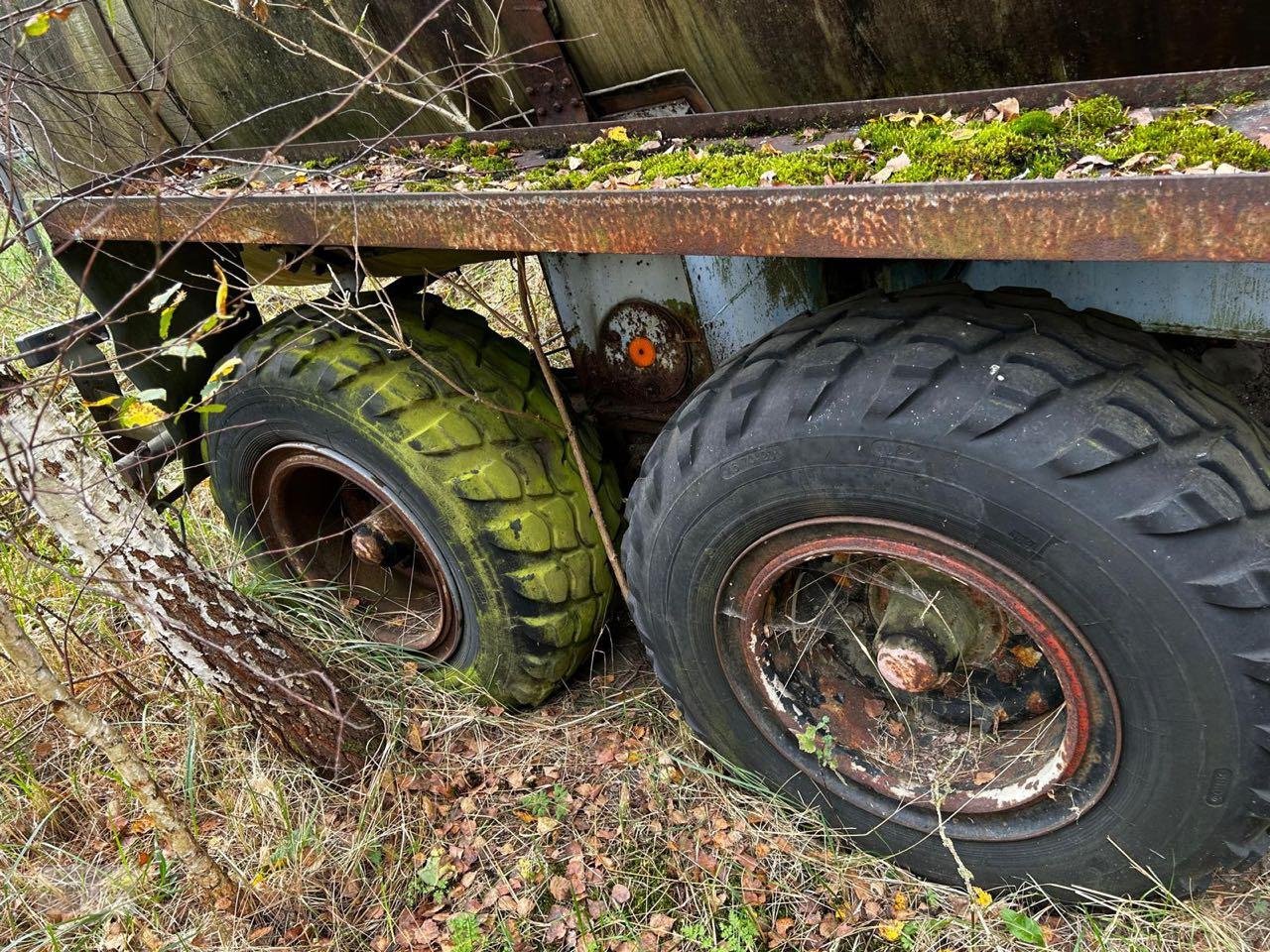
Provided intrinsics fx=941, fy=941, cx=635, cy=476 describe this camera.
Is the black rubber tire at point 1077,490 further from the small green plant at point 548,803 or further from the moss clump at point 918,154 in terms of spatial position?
the small green plant at point 548,803

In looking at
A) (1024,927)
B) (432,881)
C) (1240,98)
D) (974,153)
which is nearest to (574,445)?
(432,881)

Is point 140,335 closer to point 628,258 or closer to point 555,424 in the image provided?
point 555,424

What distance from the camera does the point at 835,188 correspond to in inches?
53.6

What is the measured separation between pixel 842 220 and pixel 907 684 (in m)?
1.09

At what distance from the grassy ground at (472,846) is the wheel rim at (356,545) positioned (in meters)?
0.13

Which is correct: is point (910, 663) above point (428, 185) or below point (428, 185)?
below

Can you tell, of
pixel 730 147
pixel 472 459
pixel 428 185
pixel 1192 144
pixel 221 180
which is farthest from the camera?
pixel 472 459

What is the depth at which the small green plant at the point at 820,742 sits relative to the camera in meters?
2.15

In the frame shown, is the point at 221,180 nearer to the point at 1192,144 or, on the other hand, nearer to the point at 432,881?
the point at 432,881

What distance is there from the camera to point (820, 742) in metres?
2.18

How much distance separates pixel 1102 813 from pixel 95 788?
9.01ft

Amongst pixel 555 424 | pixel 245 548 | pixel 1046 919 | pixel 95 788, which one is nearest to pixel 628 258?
Answer: pixel 555 424

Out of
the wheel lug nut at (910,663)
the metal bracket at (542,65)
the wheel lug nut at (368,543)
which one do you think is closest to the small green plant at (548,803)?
the wheel lug nut at (368,543)

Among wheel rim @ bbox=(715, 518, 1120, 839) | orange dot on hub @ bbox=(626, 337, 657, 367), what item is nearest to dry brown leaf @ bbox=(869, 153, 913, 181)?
wheel rim @ bbox=(715, 518, 1120, 839)
